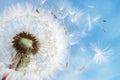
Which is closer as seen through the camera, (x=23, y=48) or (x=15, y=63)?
(x=15, y=63)

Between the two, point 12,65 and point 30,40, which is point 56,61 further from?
point 12,65

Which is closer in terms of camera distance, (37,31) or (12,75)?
Answer: (12,75)

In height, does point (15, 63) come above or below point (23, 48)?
below

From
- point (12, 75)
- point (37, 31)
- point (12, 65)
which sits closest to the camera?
point (12, 65)

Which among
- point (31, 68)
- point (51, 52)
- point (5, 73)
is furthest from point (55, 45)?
point (5, 73)

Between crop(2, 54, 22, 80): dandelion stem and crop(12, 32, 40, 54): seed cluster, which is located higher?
crop(12, 32, 40, 54): seed cluster

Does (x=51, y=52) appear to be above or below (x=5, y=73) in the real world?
above

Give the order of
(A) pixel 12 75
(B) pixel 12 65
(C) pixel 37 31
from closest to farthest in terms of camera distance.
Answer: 1. (B) pixel 12 65
2. (A) pixel 12 75
3. (C) pixel 37 31

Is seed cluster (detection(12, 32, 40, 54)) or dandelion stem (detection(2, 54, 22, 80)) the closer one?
dandelion stem (detection(2, 54, 22, 80))

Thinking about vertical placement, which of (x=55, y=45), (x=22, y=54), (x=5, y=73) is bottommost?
(x=5, y=73)

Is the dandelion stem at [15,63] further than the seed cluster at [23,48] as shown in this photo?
No

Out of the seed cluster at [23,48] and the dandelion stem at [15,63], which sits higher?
the seed cluster at [23,48]
